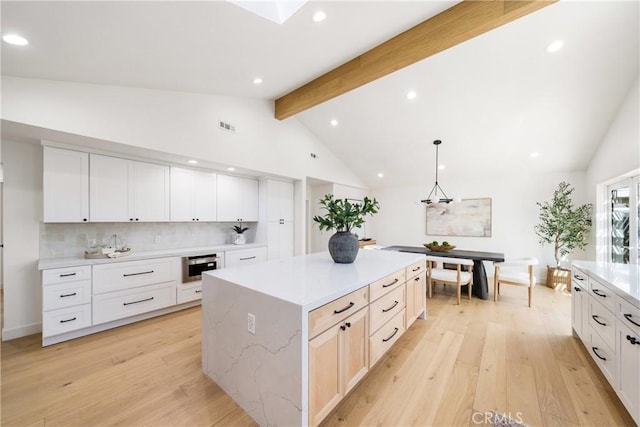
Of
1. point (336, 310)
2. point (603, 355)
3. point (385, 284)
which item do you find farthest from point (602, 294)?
point (336, 310)

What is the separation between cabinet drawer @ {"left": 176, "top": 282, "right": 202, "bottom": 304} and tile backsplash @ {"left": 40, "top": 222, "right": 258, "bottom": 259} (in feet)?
2.62

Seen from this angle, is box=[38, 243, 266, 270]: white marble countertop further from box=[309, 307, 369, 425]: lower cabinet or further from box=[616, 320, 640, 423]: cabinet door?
box=[616, 320, 640, 423]: cabinet door

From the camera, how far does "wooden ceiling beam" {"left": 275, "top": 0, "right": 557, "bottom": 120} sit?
218cm

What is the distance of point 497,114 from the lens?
3857mm

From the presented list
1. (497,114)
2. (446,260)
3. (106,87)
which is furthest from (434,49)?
(106,87)

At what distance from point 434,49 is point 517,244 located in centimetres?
485

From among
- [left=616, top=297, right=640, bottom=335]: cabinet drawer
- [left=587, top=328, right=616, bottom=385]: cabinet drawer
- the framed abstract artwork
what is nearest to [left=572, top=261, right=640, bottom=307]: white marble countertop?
[left=616, top=297, right=640, bottom=335]: cabinet drawer

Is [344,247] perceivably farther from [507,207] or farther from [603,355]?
[507,207]

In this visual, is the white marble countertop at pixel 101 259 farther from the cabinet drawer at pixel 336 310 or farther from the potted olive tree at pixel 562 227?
the potted olive tree at pixel 562 227

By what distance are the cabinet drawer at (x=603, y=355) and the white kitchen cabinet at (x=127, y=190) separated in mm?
4753

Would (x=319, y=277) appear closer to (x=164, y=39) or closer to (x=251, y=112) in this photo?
(x=164, y=39)

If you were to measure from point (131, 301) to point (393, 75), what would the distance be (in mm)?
4604

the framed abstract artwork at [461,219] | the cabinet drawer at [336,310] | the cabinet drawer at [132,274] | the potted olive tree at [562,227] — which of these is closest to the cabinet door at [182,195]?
the cabinet drawer at [132,274]

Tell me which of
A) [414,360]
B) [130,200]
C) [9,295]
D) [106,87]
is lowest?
[414,360]
